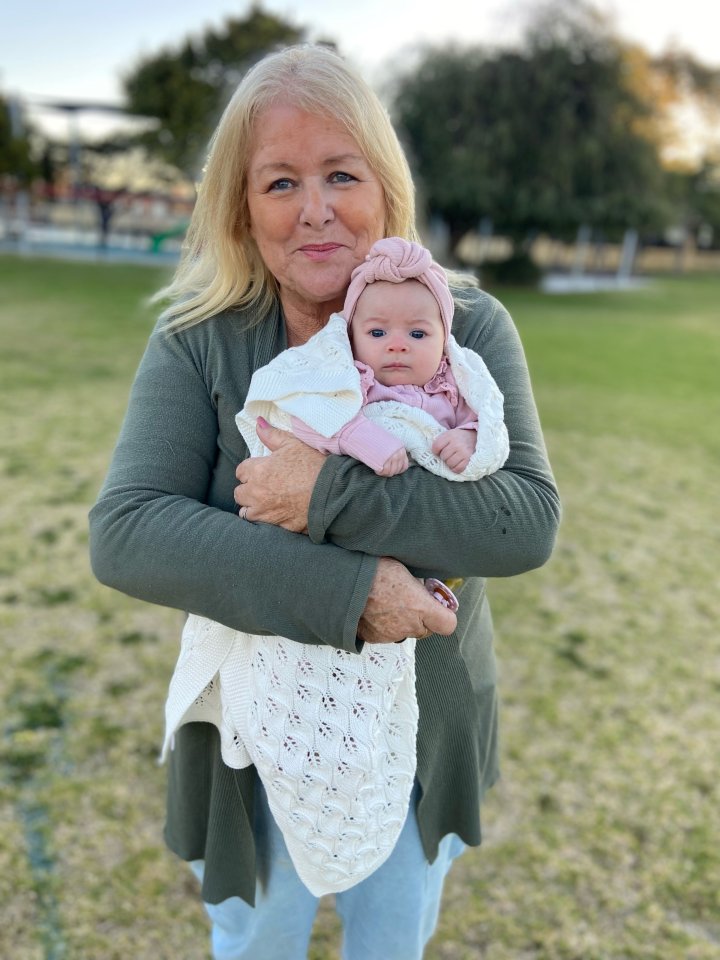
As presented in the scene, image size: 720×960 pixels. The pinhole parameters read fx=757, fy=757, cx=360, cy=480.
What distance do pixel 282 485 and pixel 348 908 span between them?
39.0 inches

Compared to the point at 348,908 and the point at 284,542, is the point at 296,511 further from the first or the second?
the point at 348,908

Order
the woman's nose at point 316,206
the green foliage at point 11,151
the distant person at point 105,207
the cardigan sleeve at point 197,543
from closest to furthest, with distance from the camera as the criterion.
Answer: the cardigan sleeve at point 197,543 → the woman's nose at point 316,206 → the green foliage at point 11,151 → the distant person at point 105,207

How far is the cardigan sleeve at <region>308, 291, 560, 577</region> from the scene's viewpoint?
121 cm

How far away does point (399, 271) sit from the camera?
1.28 meters

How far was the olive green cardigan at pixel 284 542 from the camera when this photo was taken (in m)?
1.20

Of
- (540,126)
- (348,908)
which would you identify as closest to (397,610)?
(348,908)

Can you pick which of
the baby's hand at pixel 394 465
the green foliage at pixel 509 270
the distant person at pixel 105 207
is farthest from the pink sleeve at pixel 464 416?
the distant person at pixel 105 207

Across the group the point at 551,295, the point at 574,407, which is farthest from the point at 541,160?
the point at 574,407

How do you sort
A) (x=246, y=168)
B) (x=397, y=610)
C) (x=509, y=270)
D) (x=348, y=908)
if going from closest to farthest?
(x=397, y=610), (x=246, y=168), (x=348, y=908), (x=509, y=270)

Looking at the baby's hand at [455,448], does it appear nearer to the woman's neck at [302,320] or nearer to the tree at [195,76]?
the woman's neck at [302,320]

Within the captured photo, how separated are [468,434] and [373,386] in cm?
18

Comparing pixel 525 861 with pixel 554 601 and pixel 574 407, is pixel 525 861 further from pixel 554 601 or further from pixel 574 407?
pixel 574 407

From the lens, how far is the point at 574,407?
335 inches

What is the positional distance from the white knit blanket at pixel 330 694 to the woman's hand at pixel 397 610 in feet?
0.26
